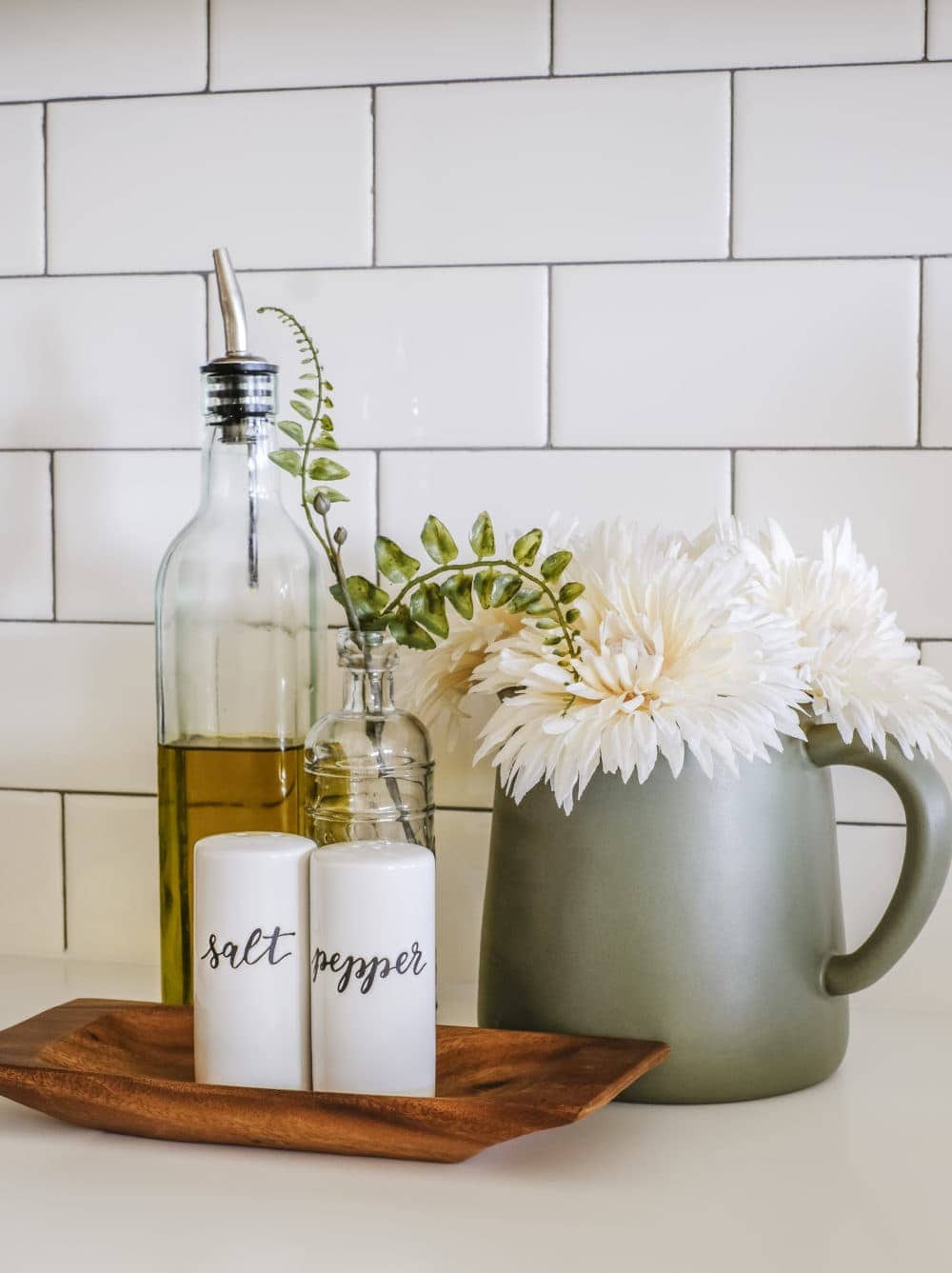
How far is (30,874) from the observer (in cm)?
98

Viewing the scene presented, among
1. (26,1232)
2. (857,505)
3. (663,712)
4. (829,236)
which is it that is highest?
(829,236)

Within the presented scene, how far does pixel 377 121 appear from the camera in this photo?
91cm

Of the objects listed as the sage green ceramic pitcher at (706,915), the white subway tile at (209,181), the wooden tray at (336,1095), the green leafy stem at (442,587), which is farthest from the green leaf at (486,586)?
the white subway tile at (209,181)

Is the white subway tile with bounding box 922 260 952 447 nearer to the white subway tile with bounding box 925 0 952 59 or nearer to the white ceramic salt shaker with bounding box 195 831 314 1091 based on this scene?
the white subway tile with bounding box 925 0 952 59

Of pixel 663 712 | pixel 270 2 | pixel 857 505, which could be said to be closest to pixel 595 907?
pixel 663 712

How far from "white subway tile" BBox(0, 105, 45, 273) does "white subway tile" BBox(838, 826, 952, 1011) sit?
0.69m

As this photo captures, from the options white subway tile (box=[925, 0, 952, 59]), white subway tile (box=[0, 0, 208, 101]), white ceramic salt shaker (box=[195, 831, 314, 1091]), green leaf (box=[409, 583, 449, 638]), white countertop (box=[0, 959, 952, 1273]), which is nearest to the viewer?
white countertop (box=[0, 959, 952, 1273])

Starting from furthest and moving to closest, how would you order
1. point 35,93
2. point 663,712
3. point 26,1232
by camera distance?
point 35,93 → point 663,712 → point 26,1232

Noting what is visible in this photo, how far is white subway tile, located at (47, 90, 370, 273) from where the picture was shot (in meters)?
0.91

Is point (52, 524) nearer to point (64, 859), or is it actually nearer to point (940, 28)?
point (64, 859)

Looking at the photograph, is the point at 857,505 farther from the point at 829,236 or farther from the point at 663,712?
the point at 663,712

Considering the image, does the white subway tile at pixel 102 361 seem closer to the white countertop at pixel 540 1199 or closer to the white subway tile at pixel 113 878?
the white subway tile at pixel 113 878

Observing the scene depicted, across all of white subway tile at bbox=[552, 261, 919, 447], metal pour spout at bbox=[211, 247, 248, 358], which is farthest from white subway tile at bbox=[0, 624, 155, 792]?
white subway tile at bbox=[552, 261, 919, 447]

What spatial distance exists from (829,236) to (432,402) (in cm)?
28
